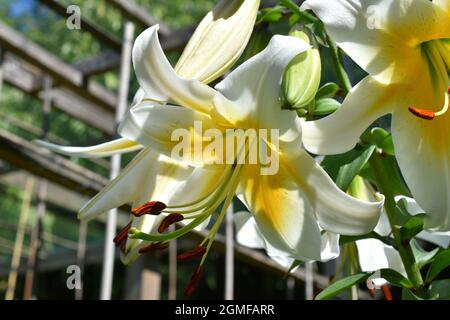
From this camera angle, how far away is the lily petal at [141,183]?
1.80 feet

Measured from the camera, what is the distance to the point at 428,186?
49 cm

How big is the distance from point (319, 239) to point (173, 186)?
132 mm

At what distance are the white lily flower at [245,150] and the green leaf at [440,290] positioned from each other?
0.41 feet

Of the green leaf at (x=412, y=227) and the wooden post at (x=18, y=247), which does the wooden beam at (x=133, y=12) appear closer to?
the wooden post at (x=18, y=247)

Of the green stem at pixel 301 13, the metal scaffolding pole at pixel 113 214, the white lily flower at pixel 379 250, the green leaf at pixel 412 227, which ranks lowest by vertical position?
the green leaf at pixel 412 227

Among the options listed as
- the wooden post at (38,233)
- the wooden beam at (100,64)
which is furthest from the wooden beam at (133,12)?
the wooden post at (38,233)

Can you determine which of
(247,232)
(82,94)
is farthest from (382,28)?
(82,94)

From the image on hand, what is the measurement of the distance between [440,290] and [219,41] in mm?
254

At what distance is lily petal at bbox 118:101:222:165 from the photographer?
1.63 ft

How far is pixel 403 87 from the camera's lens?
0.51 metres

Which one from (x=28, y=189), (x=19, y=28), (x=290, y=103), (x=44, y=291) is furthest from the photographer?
(x=19, y=28)
